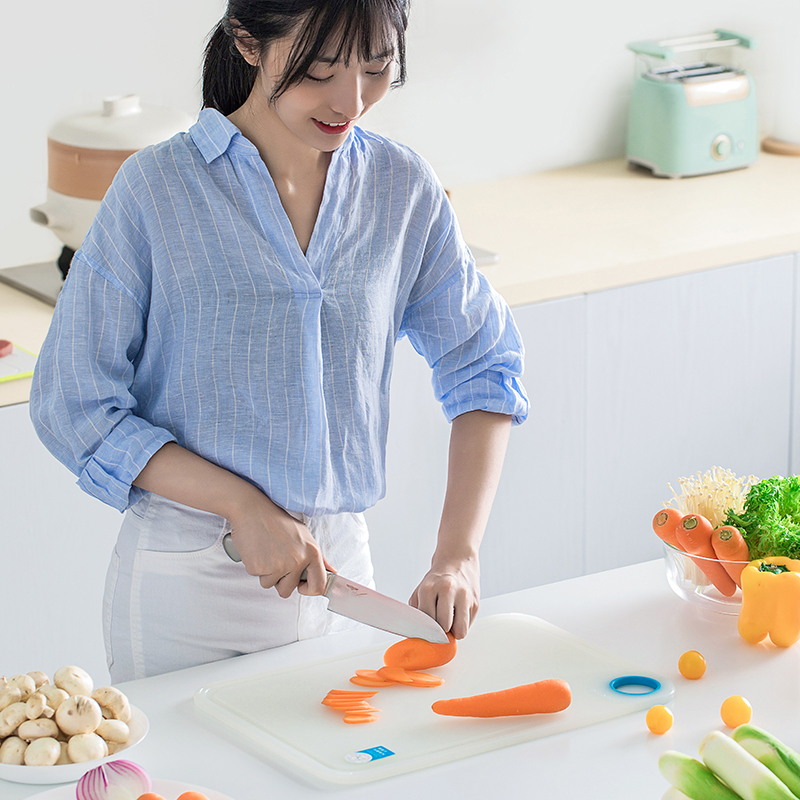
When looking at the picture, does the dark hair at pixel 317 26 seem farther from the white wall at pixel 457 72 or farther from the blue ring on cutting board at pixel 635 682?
the white wall at pixel 457 72

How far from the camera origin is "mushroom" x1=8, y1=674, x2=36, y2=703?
1009mm

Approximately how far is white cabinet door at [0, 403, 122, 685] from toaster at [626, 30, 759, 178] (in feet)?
5.15

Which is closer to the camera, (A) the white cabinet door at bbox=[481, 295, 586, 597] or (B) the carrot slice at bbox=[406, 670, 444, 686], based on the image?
(B) the carrot slice at bbox=[406, 670, 444, 686]

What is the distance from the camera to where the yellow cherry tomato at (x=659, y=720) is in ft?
3.46

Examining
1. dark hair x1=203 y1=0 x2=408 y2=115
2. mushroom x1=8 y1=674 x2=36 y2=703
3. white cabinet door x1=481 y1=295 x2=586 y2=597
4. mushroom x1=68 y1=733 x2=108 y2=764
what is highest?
dark hair x1=203 y1=0 x2=408 y2=115

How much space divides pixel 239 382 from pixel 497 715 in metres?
0.39

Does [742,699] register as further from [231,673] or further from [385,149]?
[385,149]

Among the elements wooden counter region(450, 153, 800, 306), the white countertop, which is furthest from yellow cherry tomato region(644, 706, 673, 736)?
wooden counter region(450, 153, 800, 306)

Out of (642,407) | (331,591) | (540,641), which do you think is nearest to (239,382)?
(331,591)

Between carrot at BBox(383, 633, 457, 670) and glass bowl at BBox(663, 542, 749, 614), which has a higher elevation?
carrot at BBox(383, 633, 457, 670)

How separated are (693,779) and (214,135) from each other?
0.72m

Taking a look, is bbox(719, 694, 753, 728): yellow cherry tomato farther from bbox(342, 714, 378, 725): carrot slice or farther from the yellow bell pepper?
bbox(342, 714, 378, 725): carrot slice

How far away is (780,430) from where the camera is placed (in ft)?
8.39

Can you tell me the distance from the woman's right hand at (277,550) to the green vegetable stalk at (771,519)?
0.43 metres
